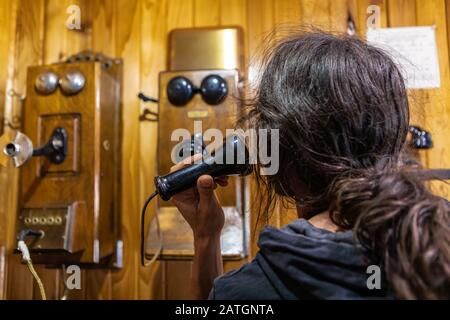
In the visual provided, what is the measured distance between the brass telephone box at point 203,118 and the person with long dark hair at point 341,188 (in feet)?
1.29

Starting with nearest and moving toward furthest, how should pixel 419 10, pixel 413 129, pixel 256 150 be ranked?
1. pixel 256 150
2. pixel 413 129
3. pixel 419 10

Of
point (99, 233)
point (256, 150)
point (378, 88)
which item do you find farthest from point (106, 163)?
point (378, 88)

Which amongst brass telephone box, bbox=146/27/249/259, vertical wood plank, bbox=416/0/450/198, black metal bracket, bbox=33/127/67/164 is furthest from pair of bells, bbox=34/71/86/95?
vertical wood plank, bbox=416/0/450/198

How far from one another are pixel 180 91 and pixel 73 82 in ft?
0.95

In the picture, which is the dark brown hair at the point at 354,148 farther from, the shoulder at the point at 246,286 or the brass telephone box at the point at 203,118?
the brass telephone box at the point at 203,118

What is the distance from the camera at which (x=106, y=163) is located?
111 centimetres

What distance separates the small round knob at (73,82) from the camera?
1.07 m

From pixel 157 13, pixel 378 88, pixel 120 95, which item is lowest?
pixel 378 88

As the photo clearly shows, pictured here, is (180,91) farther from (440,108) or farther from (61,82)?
(440,108)

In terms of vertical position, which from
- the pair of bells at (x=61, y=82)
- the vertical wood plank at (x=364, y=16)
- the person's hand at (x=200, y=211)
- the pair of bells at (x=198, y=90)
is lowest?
the person's hand at (x=200, y=211)

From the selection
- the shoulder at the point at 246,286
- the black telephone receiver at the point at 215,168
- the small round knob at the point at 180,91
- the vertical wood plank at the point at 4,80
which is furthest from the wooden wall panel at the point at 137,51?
the shoulder at the point at 246,286

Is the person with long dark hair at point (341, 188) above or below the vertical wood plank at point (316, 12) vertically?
below
